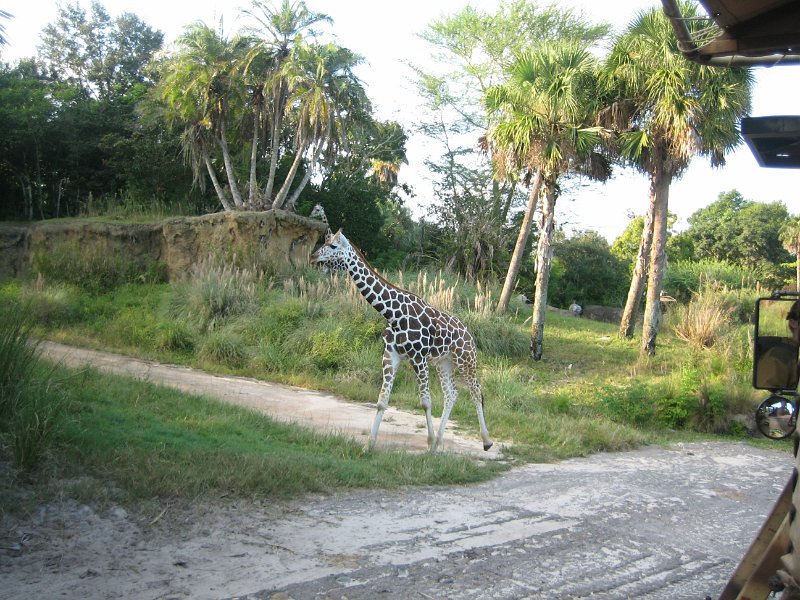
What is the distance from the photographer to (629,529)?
23.2ft

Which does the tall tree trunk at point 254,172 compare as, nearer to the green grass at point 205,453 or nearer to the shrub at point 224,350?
the shrub at point 224,350

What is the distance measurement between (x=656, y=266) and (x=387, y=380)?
13.2 metres

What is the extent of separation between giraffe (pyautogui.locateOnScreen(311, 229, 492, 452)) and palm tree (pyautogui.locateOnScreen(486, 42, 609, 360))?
947 centimetres

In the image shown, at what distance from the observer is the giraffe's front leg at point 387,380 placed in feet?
31.2

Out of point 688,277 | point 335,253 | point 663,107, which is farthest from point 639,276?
point 335,253

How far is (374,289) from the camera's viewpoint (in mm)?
10164

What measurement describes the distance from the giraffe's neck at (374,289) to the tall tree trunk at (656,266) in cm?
1167

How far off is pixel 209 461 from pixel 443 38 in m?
32.0

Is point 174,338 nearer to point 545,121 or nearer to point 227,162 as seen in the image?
point 227,162

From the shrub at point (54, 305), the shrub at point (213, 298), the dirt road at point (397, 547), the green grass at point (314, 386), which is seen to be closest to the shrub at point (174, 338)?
the green grass at point (314, 386)

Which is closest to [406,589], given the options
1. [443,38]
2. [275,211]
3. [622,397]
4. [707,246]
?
[622,397]

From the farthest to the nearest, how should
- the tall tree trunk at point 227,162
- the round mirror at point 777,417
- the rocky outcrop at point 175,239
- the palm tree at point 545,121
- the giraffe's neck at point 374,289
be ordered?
the tall tree trunk at point 227,162
the rocky outcrop at point 175,239
the palm tree at point 545,121
the giraffe's neck at point 374,289
the round mirror at point 777,417

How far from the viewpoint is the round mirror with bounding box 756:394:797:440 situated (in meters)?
3.72

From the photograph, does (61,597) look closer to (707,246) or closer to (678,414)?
(678,414)
